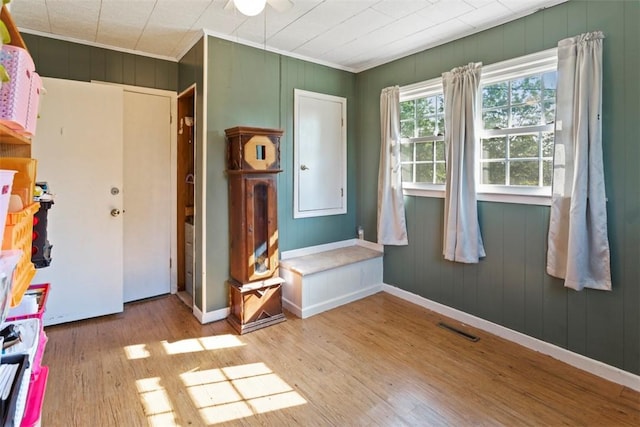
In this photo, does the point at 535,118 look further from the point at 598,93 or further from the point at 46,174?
the point at 46,174

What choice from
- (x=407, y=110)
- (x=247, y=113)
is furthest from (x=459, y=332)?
(x=247, y=113)

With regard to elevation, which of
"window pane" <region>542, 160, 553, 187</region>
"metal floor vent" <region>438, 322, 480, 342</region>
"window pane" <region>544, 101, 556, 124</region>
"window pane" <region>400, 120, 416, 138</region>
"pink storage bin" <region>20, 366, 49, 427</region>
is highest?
"window pane" <region>400, 120, 416, 138</region>

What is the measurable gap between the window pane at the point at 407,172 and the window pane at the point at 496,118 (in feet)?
2.72

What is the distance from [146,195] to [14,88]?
287 centimetres

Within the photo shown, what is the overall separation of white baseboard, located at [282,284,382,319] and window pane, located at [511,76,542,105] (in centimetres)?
219

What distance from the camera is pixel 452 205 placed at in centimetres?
301

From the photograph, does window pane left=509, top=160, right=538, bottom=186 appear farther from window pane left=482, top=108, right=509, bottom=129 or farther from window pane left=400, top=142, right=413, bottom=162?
window pane left=400, top=142, right=413, bottom=162

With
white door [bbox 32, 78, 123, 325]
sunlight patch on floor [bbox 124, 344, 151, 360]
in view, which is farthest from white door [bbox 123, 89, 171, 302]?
sunlight patch on floor [bbox 124, 344, 151, 360]

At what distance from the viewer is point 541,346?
260 centimetres

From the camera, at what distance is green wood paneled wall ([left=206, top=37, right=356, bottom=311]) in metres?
3.06

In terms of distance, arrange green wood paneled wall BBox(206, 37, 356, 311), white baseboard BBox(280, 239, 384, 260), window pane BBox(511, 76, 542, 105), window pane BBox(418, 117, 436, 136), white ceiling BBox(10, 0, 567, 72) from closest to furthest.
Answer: white ceiling BBox(10, 0, 567, 72) → window pane BBox(511, 76, 542, 105) → green wood paneled wall BBox(206, 37, 356, 311) → window pane BBox(418, 117, 436, 136) → white baseboard BBox(280, 239, 384, 260)

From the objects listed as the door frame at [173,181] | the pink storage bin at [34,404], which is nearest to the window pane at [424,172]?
A: the door frame at [173,181]

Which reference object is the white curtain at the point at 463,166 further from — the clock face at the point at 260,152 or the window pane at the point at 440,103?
the clock face at the point at 260,152

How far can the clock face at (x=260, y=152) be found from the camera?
295cm
